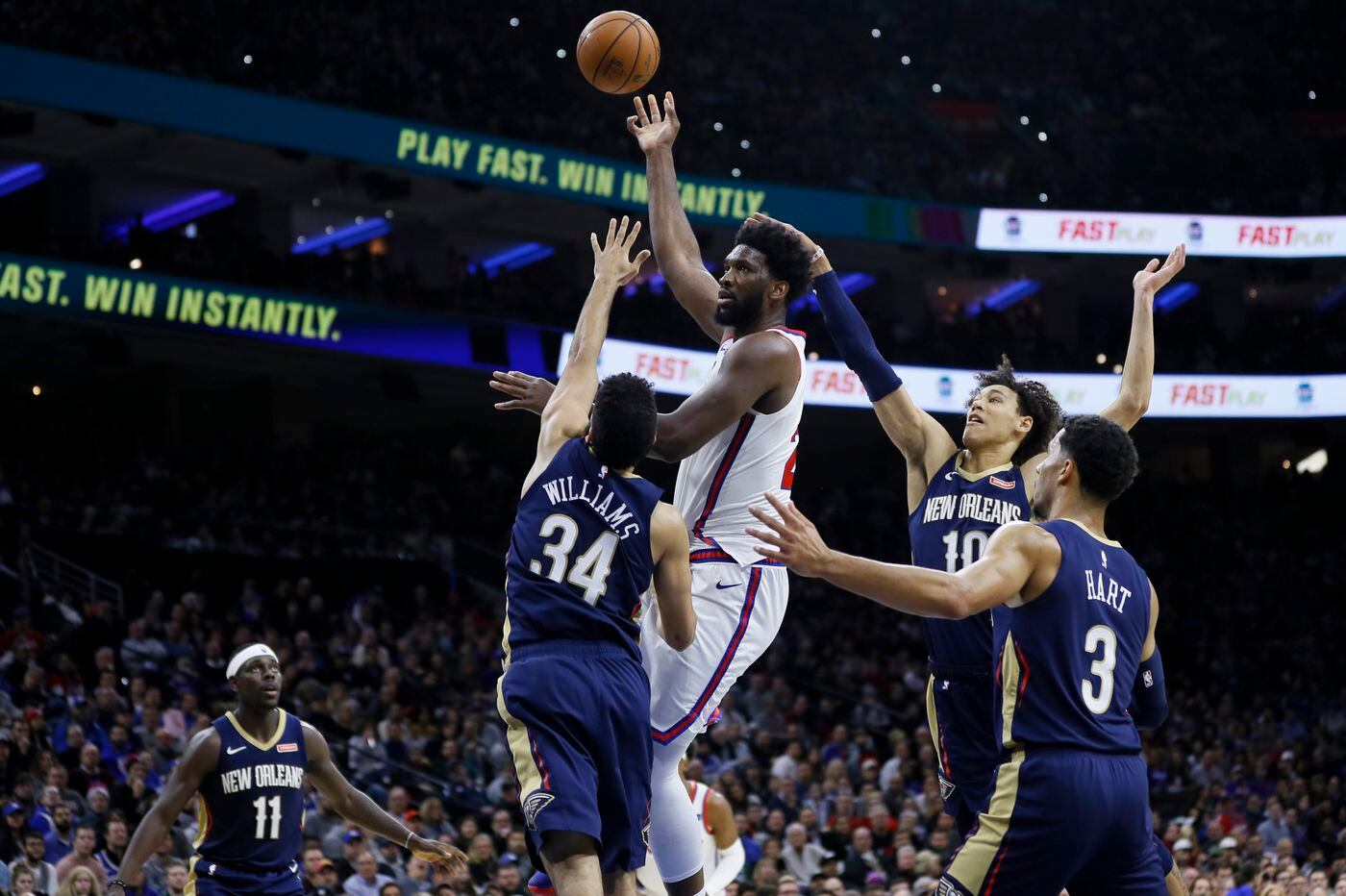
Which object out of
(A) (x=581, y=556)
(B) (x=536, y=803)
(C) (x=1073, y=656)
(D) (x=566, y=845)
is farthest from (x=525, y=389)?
(C) (x=1073, y=656)

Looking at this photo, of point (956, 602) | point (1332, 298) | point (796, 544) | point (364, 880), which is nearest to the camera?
point (796, 544)

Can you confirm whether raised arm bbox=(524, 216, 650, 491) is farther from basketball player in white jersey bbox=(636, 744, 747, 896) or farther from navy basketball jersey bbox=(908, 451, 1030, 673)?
basketball player in white jersey bbox=(636, 744, 747, 896)

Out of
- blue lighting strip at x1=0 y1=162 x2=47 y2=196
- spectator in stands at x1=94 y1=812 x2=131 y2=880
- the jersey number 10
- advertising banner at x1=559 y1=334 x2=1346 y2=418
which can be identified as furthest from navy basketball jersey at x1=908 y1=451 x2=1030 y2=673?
blue lighting strip at x1=0 y1=162 x2=47 y2=196

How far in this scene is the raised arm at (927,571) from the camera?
14.1ft

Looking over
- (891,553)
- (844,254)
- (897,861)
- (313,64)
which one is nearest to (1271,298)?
(844,254)

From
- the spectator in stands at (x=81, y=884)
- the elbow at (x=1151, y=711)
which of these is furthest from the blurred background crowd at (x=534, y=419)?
the elbow at (x=1151, y=711)

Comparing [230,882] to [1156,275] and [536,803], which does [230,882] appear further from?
[1156,275]

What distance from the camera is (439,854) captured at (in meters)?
7.27

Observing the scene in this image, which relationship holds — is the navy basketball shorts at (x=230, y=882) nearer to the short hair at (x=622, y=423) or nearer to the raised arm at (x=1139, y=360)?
the short hair at (x=622, y=423)

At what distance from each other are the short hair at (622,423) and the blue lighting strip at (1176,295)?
93.1 ft

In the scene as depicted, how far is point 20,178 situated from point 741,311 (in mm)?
22137

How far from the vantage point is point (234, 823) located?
24.6 feet

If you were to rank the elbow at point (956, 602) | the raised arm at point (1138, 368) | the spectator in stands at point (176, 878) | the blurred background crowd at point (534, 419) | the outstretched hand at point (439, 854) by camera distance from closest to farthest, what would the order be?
1. the elbow at point (956, 602)
2. the raised arm at point (1138, 368)
3. the outstretched hand at point (439, 854)
4. the spectator in stands at point (176, 878)
5. the blurred background crowd at point (534, 419)

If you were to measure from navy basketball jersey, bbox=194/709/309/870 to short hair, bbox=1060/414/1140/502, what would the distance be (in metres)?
4.28
